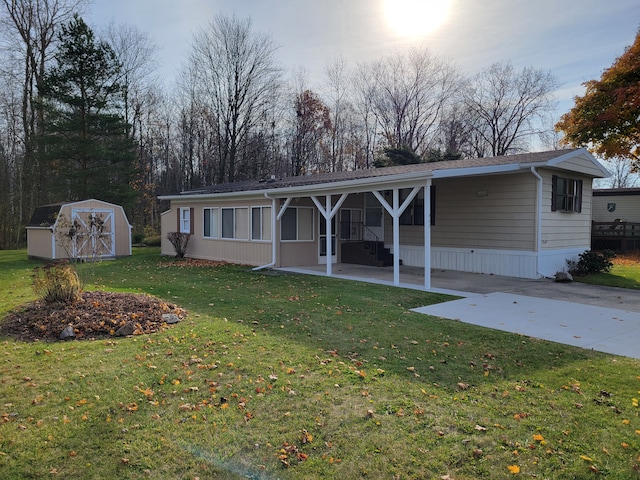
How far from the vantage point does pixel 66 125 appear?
20312 mm

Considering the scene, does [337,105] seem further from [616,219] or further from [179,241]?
[179,241]

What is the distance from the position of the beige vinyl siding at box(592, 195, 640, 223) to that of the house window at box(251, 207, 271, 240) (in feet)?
62.6

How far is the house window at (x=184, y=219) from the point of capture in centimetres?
1689

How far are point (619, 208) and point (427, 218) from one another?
61.1ft

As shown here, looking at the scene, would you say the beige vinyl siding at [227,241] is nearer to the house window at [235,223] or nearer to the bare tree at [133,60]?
the house window at [235,223]

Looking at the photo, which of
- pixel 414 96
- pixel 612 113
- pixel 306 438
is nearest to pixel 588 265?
pixel 612 113

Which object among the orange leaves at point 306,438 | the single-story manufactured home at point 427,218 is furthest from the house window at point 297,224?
the orange leaves at point 306,438

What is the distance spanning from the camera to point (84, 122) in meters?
20.9

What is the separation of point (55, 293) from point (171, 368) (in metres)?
3.37

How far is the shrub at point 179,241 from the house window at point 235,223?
7.00 ft

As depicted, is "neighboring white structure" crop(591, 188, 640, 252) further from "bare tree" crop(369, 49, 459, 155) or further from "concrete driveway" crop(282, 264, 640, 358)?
"bare tree" crop(369, 49, 459, 155)

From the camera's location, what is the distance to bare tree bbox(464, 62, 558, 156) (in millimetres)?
31328

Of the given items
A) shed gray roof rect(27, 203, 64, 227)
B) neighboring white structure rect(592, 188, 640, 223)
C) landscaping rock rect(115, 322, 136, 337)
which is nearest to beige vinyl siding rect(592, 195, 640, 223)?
neighboring white structure rect(592, 188, 640, 223)

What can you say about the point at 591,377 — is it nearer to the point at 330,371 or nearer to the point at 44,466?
the point at 330,371
